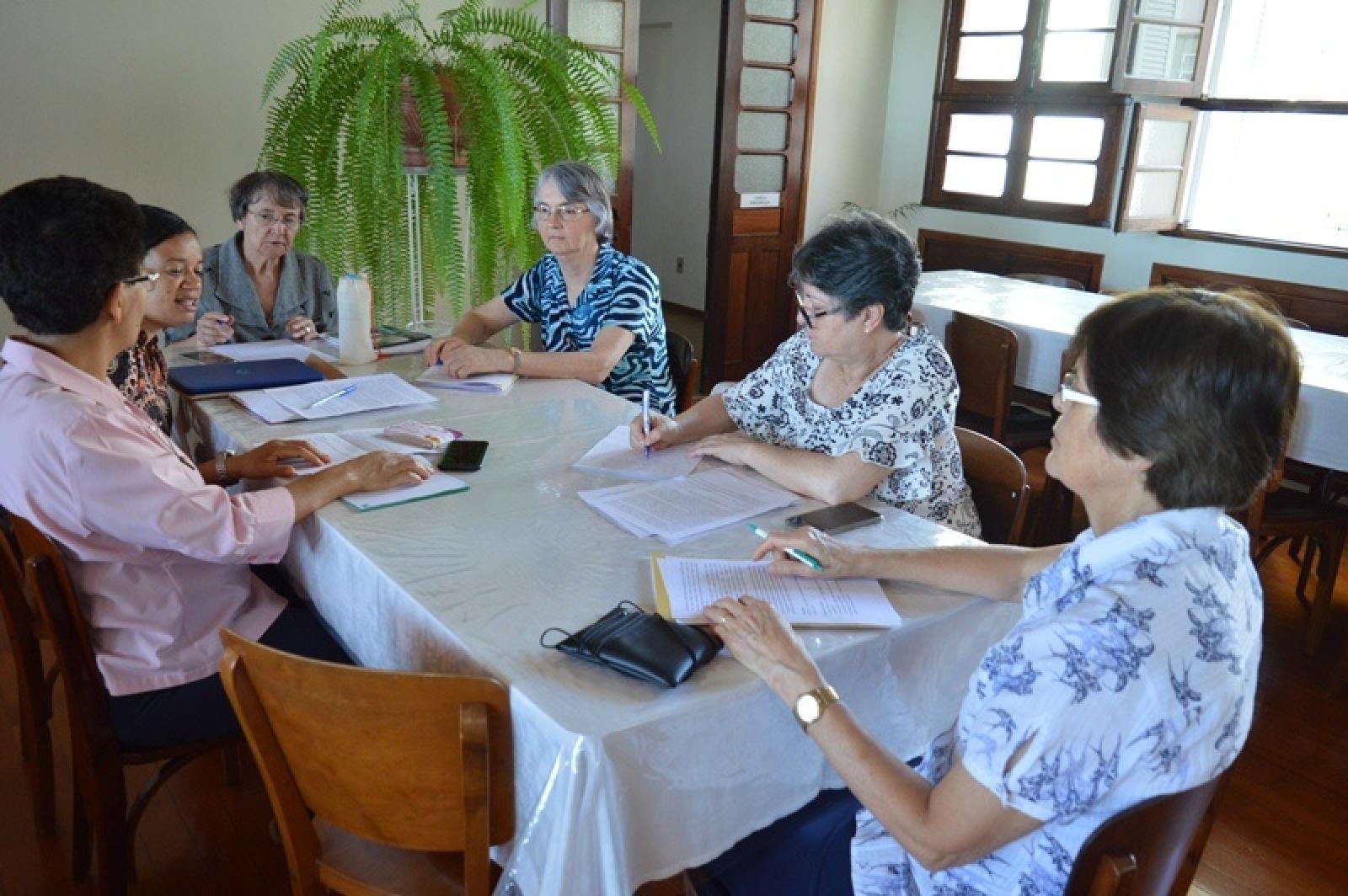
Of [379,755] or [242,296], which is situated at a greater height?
[242,296]

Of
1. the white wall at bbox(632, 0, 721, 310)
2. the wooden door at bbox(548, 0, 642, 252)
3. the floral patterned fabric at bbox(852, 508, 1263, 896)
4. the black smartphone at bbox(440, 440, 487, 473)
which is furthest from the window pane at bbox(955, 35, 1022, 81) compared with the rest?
the floral patterned fabric at bbox(852, 508, 1263, 896)

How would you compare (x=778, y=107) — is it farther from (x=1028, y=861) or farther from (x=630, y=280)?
(x=1028, y=861)

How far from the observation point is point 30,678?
1673 mm

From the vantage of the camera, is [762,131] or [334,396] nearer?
[334,396]

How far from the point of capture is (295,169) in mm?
2949

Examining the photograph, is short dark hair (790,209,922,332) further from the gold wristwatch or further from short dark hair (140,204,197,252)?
short dark hair (140,204,197,252)

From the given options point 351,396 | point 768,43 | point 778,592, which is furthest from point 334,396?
point 768,43

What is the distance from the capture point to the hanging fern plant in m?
2.88

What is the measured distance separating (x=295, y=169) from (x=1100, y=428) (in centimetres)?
260

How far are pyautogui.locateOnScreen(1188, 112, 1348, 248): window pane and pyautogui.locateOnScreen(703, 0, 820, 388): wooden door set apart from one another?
1.93 metres

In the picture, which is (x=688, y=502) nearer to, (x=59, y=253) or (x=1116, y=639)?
(x=1116, y=639)

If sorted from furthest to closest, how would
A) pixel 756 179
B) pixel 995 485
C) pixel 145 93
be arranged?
pixel 756 179 → pixel 145 93 → pixel 995 485

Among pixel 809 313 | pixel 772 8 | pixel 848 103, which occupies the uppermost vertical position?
pixel 772 8

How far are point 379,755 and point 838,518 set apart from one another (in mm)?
782
